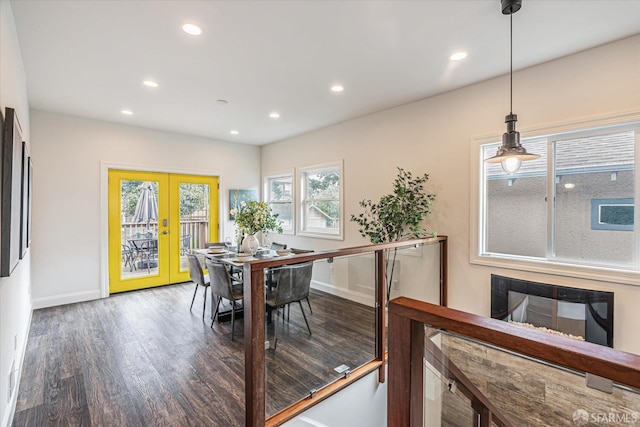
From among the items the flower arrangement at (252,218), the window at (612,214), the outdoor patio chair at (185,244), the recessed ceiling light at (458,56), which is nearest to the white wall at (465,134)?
the window at (612,214)

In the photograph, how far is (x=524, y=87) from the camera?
3.00 meters

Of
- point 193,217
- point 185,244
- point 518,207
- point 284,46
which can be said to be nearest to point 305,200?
point 193,217

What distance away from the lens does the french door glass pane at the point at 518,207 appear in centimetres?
298

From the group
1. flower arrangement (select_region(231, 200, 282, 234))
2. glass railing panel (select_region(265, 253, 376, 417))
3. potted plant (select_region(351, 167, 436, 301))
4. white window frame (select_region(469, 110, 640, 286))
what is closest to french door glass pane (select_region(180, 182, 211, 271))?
flower arrangement (select_region(231, 200, 282, 234))

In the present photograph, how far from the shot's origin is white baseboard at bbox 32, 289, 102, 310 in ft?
14.0

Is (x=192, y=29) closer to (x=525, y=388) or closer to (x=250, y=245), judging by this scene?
(x=250, y=245)

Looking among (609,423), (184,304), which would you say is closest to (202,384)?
(184,304)

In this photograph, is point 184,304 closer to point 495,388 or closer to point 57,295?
point 57,295

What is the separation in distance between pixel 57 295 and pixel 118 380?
2859mm

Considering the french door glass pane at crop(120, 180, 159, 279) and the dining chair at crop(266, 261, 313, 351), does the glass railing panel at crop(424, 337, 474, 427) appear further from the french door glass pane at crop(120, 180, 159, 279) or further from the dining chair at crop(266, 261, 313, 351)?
the french door glass pane at crop(120, 180, 159, 279)

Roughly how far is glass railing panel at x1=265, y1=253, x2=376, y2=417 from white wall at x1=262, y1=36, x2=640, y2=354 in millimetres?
1412

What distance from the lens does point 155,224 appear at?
5.36 meters

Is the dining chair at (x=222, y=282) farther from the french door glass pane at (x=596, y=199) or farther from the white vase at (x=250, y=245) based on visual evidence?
the french door glass pane at (x=596, y=199)

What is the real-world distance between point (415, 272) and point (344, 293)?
1172mm
